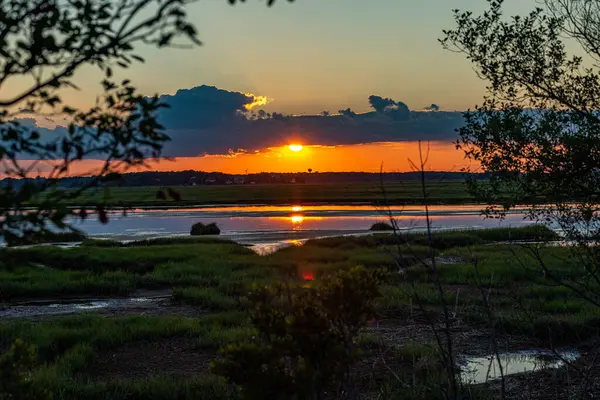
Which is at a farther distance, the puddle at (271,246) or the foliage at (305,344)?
the puddle at (271,246)

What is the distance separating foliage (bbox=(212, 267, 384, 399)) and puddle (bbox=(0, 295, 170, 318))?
50.8 feet

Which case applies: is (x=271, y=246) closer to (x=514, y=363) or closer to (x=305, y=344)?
(x=514, y=363)

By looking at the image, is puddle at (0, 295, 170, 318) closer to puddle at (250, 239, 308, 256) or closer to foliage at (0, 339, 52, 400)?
foliage at (0, 339, 52, 400)

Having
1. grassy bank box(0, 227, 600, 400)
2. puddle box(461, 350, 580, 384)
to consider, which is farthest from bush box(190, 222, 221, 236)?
puddle box(461, 350, 580, 384)

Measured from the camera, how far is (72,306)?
19.0m

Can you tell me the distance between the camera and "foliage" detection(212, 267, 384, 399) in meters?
3.87

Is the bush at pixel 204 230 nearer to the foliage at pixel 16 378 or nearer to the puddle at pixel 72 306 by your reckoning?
the puddle at pixel 72 306

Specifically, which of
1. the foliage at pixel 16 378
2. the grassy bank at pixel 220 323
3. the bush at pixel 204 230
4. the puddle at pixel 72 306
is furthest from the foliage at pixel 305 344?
the bush at pixel 204 230

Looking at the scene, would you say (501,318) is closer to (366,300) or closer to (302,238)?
(366,300)

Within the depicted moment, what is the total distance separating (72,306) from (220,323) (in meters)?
6.89

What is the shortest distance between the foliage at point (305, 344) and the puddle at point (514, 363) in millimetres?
7460

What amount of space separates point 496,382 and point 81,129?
31.5 feet

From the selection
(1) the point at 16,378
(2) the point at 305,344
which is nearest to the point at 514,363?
(2) the point at 305,344

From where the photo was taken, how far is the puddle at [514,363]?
11.1 meters
